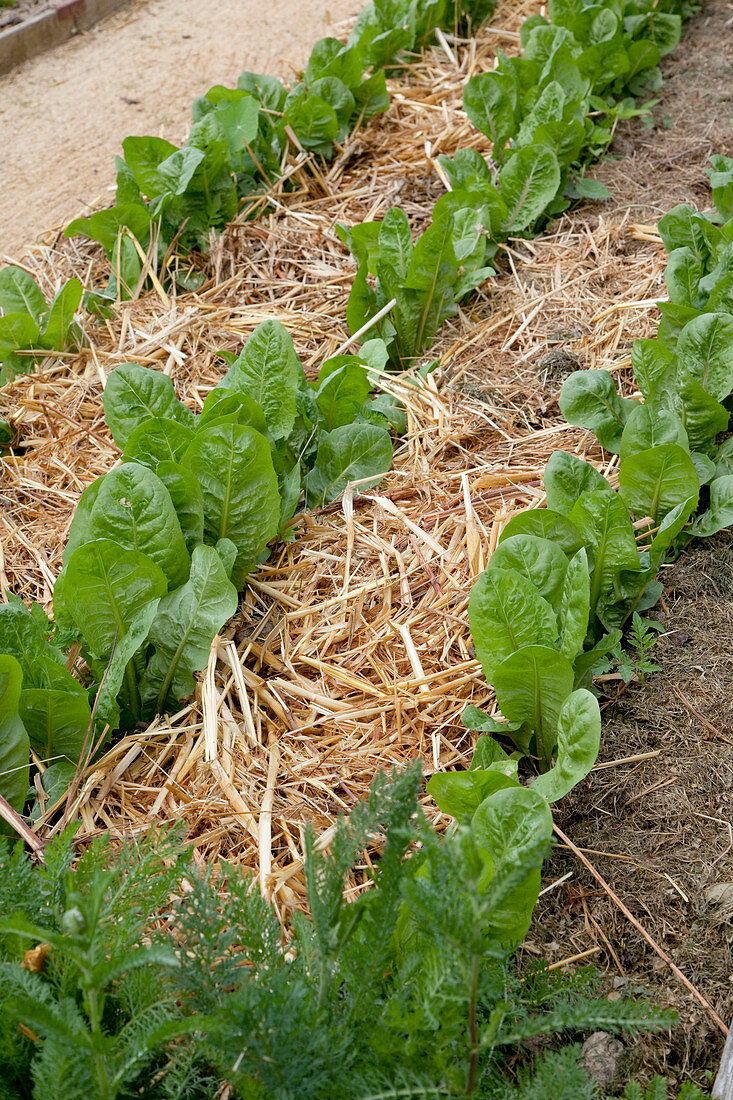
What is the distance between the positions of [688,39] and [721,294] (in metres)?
2.61

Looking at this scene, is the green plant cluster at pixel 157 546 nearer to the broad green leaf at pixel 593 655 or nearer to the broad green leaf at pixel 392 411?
the broad green leaf at pixel 392 411

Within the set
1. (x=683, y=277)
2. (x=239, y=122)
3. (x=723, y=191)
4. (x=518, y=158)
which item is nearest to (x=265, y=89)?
(x=239, y=122)

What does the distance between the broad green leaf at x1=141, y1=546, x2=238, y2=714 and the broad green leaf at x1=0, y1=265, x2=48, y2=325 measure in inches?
61.2

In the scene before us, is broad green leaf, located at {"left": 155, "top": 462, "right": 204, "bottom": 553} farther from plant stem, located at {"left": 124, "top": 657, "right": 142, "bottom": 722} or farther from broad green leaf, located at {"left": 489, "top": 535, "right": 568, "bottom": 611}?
broad green leaf, located at {"left": 489, "top": 535, "right": 568, "bottom": 611}

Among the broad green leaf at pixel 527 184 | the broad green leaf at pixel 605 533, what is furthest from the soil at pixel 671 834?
the broad green leaf at pixel 527 184

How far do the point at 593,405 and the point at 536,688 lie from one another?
0.92 m

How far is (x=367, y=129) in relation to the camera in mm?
3887

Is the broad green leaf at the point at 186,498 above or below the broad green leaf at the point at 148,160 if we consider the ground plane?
below

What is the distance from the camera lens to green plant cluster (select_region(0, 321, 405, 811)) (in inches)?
66.1

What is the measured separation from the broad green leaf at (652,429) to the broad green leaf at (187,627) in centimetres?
98

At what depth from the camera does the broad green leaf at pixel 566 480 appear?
2037 mm

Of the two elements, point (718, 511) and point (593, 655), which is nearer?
point (593, 655)

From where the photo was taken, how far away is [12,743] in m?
1.59

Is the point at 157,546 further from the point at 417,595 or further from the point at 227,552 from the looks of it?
the point at 417,595
